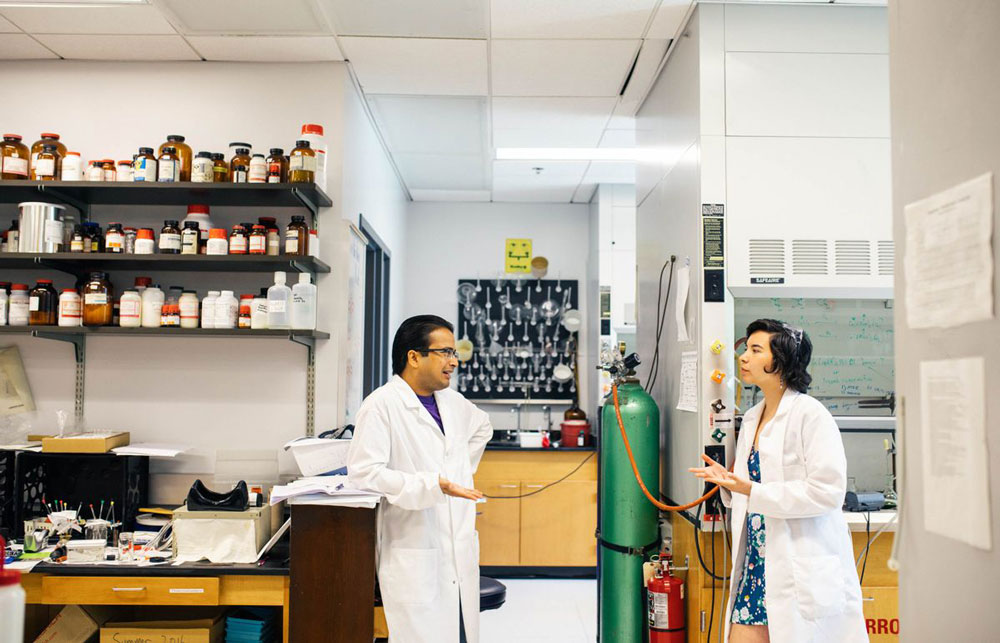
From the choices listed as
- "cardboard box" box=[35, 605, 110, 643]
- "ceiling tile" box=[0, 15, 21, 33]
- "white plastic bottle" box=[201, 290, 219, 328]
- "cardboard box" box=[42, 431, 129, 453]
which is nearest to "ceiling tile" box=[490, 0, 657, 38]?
"white plastic bottle" box=[201, 290, 219, 328]

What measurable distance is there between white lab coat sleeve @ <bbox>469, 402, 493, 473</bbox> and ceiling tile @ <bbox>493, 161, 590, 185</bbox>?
2.64 m

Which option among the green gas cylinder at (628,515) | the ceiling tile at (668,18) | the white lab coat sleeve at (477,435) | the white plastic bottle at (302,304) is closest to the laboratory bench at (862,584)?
the green gas cylinder at (628,515)

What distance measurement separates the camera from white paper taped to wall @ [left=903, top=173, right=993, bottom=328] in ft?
3.37

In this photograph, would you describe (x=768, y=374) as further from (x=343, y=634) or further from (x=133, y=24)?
(x=133, y=24)

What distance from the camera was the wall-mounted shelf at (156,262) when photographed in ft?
9.73

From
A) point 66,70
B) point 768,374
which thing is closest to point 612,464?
point 768,374

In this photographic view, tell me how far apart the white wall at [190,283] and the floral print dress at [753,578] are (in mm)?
1728

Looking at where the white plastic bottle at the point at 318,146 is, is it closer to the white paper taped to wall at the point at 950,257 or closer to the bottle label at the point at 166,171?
the bottle label at the point at 166,171

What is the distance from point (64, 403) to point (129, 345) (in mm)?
361

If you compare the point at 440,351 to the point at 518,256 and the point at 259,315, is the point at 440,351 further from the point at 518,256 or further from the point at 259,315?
the point at 518,256

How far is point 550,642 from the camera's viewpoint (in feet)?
12.8

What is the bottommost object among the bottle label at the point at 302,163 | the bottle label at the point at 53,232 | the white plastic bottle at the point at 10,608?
the white plastic bottle at the point at 10,608

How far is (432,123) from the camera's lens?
4355mm

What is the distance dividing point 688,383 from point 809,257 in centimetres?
64
